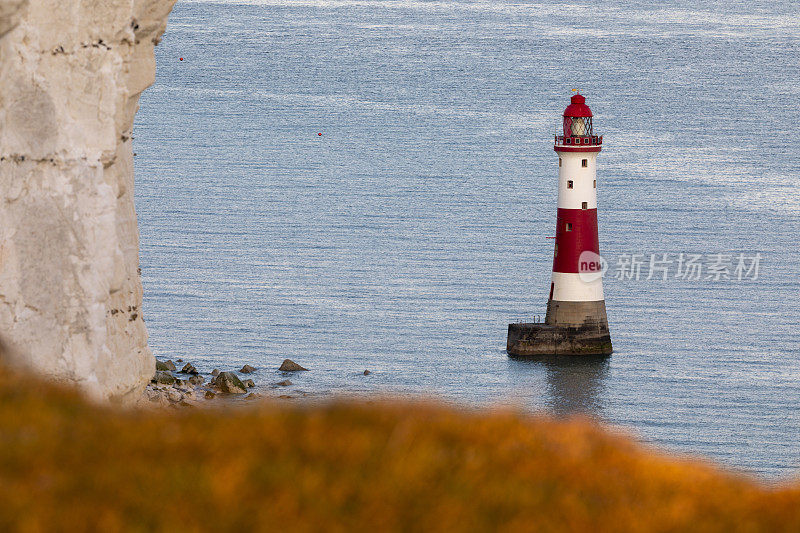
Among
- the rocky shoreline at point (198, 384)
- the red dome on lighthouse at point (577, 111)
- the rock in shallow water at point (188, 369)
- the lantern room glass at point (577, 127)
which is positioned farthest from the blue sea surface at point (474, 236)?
the red dome on lighthouse at point (577, 111)

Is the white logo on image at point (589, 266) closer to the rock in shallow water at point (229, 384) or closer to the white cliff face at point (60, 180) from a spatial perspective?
the rock in shallow water at point (229, 384)

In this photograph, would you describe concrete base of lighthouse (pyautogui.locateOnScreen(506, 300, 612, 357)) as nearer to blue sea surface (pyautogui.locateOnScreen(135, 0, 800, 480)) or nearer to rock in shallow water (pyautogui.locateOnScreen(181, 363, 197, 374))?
blue sea surface (pyautogui.locateOnScreen(135, 0, 800, 480))

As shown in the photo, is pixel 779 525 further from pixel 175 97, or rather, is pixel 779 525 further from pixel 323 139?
pixel 175 97

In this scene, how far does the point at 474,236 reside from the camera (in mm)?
71062

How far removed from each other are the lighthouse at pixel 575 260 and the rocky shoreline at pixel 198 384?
10457mm

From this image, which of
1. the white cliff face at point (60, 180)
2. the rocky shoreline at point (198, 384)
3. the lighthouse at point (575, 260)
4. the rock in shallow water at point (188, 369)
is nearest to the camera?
the white cliff face at point (60, 180)

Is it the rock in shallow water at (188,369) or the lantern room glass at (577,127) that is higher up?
the lantern room glass at (577,127)

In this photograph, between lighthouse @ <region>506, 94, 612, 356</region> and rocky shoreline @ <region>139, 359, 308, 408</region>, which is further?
lighthouse @ <region>506, 94, 612, 356</region>

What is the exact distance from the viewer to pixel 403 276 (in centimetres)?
6356

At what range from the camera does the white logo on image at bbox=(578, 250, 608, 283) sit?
157 ft

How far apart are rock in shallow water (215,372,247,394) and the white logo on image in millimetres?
14019

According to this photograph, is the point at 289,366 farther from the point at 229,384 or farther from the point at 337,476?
the point at 337,476

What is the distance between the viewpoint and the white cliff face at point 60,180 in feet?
45.1

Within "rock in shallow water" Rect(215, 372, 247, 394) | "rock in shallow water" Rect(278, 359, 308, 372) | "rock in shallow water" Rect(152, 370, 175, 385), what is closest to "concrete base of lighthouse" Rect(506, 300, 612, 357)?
"rock in shallow water" Rect(278, 359, 308, 372)
